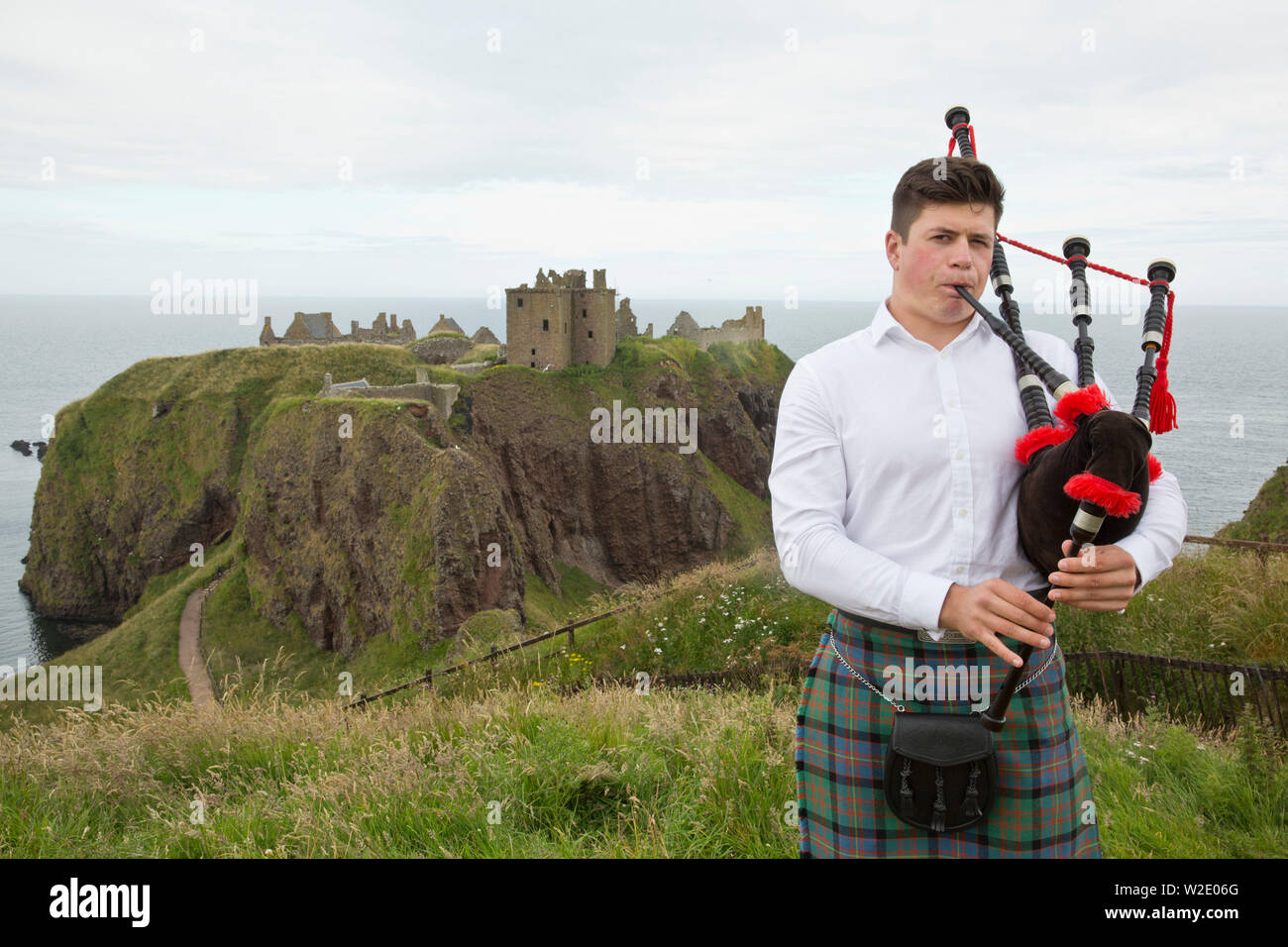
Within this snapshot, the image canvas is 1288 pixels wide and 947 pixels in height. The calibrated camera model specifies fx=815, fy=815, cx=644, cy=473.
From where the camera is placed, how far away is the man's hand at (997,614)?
7.92ft

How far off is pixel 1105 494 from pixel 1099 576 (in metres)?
0.30

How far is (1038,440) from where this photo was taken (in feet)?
8.61

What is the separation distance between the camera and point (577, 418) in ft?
188

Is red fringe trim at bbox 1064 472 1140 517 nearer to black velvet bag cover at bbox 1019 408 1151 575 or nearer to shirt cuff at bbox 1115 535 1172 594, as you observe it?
black velvet bag cover at bbox 1019 408 1151 575

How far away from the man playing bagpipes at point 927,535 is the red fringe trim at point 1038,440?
101 mm

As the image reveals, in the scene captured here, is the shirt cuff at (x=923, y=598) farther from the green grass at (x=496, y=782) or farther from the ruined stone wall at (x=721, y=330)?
the ruined stone wall at (x=721, y=330)

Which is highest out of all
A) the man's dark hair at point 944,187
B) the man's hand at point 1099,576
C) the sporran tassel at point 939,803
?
the man's dark hair at point 944,187

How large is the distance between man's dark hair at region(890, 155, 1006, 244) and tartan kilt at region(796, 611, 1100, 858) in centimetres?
152

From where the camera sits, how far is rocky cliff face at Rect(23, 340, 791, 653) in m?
37.7

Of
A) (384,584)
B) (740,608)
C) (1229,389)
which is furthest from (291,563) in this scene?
(1229,389)

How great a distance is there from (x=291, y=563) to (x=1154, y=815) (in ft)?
140

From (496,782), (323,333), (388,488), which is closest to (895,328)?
(496,782)

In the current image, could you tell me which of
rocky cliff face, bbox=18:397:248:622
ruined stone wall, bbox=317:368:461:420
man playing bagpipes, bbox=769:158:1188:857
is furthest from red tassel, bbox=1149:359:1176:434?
rocky cliff face, bbox=18:397:248:622

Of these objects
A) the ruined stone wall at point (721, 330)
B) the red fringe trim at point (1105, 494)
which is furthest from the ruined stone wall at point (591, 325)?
the red fringe trim at point (1105, 494)
